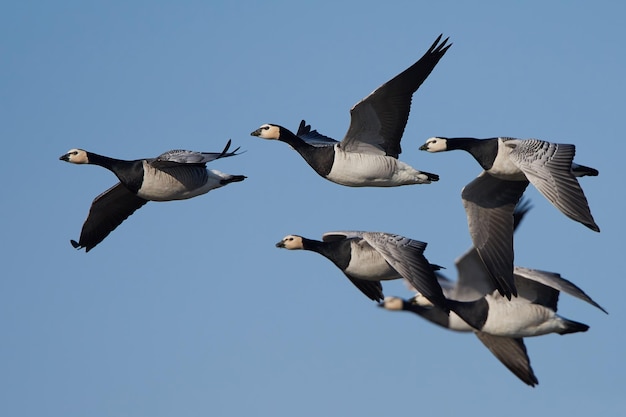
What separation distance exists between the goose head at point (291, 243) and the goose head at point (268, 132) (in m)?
1.61

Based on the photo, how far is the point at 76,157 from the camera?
69.6 feet

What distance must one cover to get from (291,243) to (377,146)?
2.47m

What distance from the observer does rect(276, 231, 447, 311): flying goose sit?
706 inches

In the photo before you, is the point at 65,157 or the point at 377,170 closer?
the point at 377,170

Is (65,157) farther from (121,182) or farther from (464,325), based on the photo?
(464,325)

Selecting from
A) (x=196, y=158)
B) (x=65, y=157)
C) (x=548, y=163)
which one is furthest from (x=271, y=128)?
(x=548, y=163)

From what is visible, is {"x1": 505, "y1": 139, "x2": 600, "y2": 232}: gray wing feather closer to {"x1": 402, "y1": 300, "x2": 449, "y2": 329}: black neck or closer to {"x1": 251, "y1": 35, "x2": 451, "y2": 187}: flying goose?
{"x1": 251, "y1": 35, "x2": 451, "y2": 187}: flying goose

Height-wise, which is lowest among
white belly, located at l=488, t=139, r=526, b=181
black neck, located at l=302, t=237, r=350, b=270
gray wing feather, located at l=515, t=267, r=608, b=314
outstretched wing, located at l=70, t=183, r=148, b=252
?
gray wing feather, located at l=515, t=267, r=608, b=314

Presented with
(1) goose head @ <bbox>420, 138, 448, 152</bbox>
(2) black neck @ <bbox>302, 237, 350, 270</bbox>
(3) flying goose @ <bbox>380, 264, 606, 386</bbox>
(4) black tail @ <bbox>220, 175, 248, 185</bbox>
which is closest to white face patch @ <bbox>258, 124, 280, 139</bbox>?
(4) black tail @ <bbox>220, 175, 248, 185</bbox>

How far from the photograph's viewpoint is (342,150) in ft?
63.0

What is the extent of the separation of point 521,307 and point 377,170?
2897mm

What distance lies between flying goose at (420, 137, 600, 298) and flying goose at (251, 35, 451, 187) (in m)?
0.74

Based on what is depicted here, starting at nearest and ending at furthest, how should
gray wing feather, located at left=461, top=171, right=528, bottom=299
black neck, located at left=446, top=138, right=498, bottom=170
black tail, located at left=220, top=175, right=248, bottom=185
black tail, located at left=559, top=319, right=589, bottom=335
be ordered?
black neck, located at left=446, top=138, right=498, bottom=170, gray wing feather, located at left=461, top=171, right=528, bottom=299, black tail, located at left=559, top=319, right=589, bottom=335, black tail, located at left=220, top=175, right=248, bottom=185

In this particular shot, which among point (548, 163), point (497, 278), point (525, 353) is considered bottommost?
point (525, 353)
